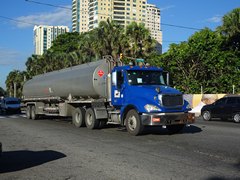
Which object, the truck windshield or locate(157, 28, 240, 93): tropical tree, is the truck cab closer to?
the truck windshield

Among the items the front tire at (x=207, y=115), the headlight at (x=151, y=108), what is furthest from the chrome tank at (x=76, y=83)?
the front tire at (x=207, y=115)

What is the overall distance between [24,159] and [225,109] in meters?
14.5

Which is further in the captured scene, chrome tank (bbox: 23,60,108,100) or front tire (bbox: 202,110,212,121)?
front tire (bbox: 202,110,212,121)

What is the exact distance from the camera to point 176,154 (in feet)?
23.7

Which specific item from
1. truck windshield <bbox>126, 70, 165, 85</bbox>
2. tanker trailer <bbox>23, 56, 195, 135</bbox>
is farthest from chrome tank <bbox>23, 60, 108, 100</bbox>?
truck windshield <bbox>126, 70, 165, 85</bbox>

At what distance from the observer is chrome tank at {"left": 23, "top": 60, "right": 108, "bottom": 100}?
1323 centimetres

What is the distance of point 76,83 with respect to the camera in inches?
584

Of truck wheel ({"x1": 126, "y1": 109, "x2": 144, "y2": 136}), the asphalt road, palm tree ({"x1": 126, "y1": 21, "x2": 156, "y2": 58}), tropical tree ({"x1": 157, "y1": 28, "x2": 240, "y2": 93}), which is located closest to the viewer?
the asphalt road

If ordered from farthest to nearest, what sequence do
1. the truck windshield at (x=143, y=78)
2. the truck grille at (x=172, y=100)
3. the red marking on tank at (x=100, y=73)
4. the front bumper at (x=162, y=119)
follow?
the red marking on tank at (x=100, y=73)
the truck windshield at (x=143, y=78)
the truck grille at (x=172, y=100)
the front bumper at (x=162, y=119)

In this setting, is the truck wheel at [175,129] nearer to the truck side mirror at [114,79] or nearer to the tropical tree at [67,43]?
the truck side mirror at [114,79]

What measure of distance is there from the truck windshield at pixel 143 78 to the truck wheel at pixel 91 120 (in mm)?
2804

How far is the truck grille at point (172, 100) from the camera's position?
10.2 metres

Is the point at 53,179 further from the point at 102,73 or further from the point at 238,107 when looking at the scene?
the point at 238,107

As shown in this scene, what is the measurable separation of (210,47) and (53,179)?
3086 cm
